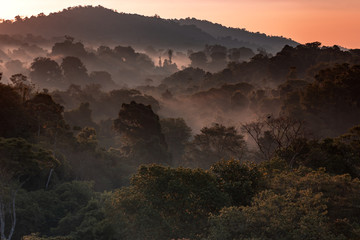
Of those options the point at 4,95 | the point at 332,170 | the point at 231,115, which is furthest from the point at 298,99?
the point at 4,95

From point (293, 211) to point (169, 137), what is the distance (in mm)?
48772

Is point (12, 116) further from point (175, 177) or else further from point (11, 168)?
point (175, 177)

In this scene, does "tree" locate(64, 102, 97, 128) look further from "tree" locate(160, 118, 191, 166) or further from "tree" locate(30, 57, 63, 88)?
"tree" locate(30, 57, 63, 88)

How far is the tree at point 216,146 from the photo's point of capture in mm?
61000

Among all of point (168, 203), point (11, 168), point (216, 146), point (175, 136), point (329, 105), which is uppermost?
point (329, 105)

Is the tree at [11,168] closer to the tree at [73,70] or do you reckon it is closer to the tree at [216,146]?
the tree at [216,146]

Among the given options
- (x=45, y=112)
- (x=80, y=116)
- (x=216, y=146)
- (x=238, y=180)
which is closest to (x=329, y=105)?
(x=216, y=146)

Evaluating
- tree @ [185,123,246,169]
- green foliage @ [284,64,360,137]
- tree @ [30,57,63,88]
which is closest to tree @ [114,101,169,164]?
tree @ [185,123,246,169]

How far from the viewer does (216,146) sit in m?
63.1

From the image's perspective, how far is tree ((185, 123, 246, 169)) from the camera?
6100 cm

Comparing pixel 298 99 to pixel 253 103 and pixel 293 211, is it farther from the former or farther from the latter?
pixel 293 211

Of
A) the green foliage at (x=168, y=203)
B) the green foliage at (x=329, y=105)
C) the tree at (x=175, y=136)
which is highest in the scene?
the green foliage at (x=329, y=105)

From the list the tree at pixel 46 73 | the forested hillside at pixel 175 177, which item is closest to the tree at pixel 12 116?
the forested hillside at pixel 175 177

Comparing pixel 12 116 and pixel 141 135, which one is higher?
pixel 12 116
